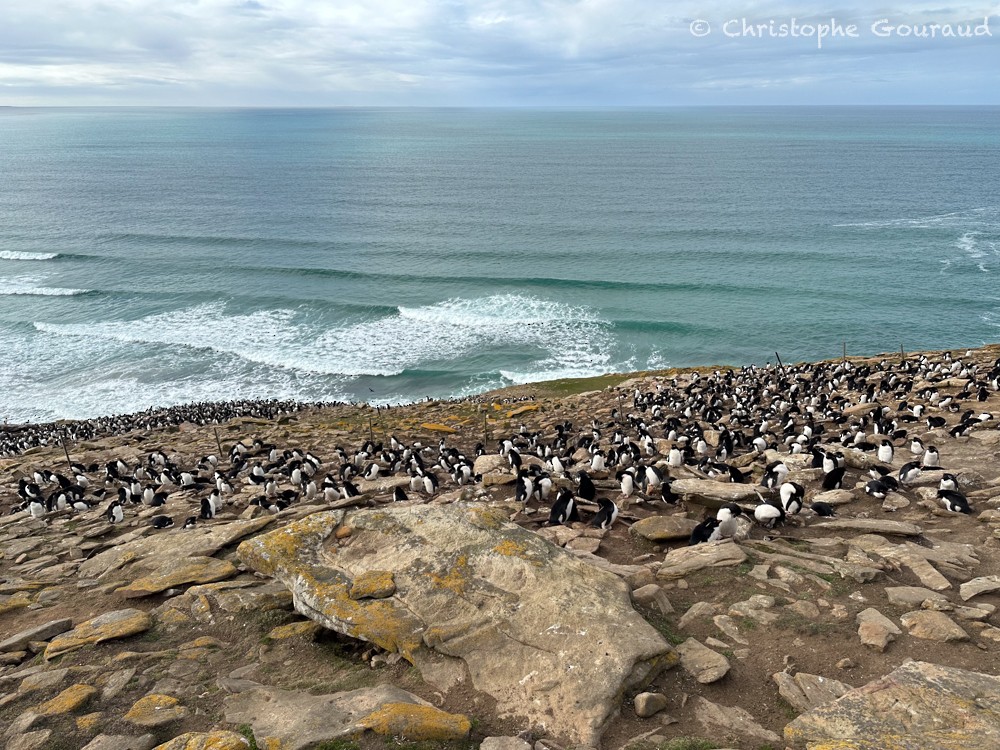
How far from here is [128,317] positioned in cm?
5919

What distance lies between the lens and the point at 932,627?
8.08m

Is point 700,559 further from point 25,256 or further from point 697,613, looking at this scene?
point 25,256

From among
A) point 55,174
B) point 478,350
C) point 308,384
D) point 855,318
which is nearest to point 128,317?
point 308,384

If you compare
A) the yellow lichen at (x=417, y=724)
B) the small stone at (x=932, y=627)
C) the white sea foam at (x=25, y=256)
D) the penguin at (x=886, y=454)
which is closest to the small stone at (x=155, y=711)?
the yellow lichen at (x=417, y=724)

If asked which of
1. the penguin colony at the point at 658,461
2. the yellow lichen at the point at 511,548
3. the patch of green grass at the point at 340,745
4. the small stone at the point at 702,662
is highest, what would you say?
the yellow lichen at the point at 511,548

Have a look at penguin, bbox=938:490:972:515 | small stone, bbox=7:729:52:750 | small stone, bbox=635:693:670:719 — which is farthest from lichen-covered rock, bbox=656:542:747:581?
small stone, bbox=7:729:52:750

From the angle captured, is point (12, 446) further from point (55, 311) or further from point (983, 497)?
point (983, 497)

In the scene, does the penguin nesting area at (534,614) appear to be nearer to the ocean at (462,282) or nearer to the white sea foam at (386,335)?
the ocean at (462,282)

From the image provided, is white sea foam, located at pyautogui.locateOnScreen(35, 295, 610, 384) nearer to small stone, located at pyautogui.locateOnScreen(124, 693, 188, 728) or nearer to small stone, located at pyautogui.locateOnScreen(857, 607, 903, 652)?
small stone, located at pyautogui.locateOnScreen(857, 607, 903, 652)

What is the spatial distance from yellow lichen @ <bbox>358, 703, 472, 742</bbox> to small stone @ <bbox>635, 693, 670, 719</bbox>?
6.10 feet

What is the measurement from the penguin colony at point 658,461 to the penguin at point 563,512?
3cm

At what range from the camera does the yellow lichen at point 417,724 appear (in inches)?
257

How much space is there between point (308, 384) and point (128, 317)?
977 inches

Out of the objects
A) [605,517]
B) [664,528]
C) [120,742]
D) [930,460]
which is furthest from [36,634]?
[930,460]
